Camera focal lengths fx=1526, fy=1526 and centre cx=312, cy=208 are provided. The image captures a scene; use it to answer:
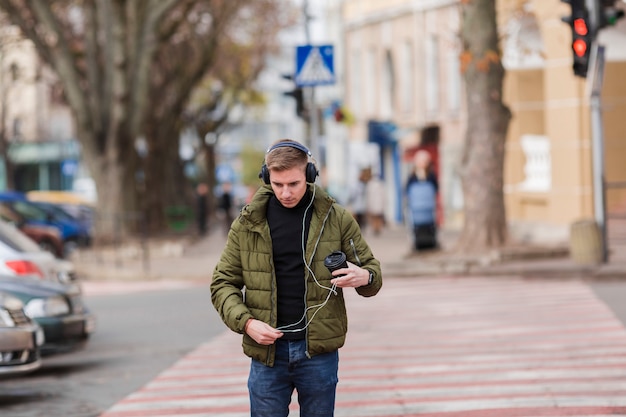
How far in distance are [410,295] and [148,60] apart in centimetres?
1484

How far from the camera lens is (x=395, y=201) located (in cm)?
4975

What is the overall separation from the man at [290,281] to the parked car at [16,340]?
4.80 m

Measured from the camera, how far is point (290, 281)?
664 centimetres

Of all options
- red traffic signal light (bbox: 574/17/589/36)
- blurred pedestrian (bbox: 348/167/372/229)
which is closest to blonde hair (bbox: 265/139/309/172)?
red traffic signal light (bbox: 574/17/589/36)

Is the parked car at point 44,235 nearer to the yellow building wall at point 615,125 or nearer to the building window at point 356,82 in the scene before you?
the yellow building wall at point 615,125

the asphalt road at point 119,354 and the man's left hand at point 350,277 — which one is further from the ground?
the man's left hand at point 350,277

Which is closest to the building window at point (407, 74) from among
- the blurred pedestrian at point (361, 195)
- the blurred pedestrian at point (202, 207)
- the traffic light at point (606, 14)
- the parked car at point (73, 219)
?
the blurred pedestrian at point (202, 207)

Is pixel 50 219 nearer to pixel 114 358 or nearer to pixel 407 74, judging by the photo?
pixel 407 74

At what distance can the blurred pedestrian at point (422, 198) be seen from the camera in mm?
24672

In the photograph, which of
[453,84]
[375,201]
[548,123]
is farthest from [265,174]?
[453,84]

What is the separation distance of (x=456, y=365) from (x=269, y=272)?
6.38m

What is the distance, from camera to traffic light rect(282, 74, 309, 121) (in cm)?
2516

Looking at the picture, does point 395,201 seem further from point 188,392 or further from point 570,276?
point 188,392

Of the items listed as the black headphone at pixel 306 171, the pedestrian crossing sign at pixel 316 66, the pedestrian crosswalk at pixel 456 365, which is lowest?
the pedestrian crosswalk at pixel 456 365
